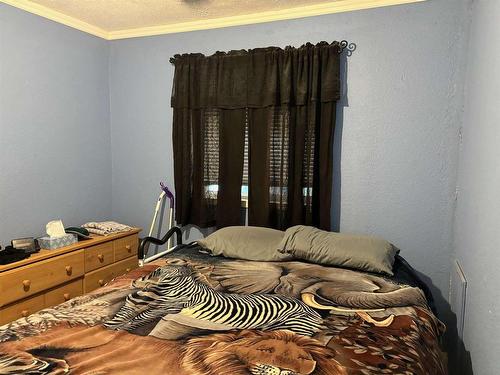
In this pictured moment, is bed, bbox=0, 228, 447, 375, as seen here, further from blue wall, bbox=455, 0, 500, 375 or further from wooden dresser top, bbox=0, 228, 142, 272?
wooden dresser top, bbox=0, 228, 142, 272

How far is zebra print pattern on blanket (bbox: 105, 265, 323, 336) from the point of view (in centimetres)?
145

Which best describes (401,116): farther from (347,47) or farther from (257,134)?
(257,134)

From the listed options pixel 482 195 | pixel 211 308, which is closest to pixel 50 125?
pixel 211 308

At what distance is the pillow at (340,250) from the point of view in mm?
2121

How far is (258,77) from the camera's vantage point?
278 cm

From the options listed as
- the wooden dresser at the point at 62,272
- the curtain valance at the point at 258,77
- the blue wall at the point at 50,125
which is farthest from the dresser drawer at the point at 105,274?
the curtain valance at the point at 258,77

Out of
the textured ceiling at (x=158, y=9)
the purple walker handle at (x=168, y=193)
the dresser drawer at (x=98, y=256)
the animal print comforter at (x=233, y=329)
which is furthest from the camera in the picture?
the purple walker handle at (x=168, y=193)

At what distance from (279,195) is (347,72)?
3.51 feet

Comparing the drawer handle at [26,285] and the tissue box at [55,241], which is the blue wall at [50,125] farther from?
the drawer handle at [26,285]

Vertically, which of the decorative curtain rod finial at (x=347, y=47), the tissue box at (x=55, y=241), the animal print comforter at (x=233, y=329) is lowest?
the animal print comforter at (x=233, y=329)

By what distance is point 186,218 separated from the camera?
309 centimetres

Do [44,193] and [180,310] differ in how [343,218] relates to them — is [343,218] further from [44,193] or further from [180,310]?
[44,193]

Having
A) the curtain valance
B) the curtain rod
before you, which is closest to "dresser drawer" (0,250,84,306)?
the curtain valance

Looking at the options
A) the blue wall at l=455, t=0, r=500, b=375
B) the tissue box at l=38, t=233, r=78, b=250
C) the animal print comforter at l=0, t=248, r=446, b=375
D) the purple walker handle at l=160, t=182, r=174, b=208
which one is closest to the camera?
the animal print comforter at l=0, t=248, r=446, b=375
